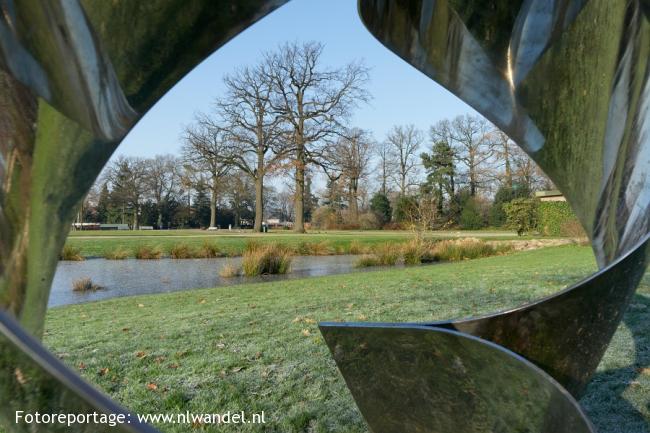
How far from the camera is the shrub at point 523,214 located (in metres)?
31.2

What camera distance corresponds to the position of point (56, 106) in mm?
2012

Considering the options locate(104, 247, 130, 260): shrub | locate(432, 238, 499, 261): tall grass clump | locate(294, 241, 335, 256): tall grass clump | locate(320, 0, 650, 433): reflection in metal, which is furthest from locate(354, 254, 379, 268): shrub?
locate(320, 0, 650, 433): reflection in metal

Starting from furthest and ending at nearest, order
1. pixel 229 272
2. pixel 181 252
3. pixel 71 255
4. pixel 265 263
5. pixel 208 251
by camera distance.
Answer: pixel 208 251 < pixel 181 252 < pixel 71 255 < pixel 265 263 < pixel 229 272

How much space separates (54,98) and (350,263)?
17727 millimetres

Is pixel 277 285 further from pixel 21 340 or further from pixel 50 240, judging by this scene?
pixel 21 340

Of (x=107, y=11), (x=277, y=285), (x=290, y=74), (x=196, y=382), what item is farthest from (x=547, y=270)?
(x=290, y=74)

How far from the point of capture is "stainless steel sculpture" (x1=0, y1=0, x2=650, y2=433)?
1928 millimetres

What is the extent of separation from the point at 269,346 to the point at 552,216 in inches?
1085

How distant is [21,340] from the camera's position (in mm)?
1198

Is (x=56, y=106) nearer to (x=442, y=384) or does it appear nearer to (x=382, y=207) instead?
(x=442, y=384)

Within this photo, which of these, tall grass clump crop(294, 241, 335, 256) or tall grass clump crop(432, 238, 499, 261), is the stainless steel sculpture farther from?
tall grass clump crop(294, 241, 335, 256)

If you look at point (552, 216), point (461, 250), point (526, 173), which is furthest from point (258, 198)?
point (526, 173)

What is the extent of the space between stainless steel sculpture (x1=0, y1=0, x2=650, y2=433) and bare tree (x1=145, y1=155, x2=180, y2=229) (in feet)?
170

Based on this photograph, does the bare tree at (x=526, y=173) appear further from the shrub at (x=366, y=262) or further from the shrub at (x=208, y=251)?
the shrub at (x=208, y=251)
